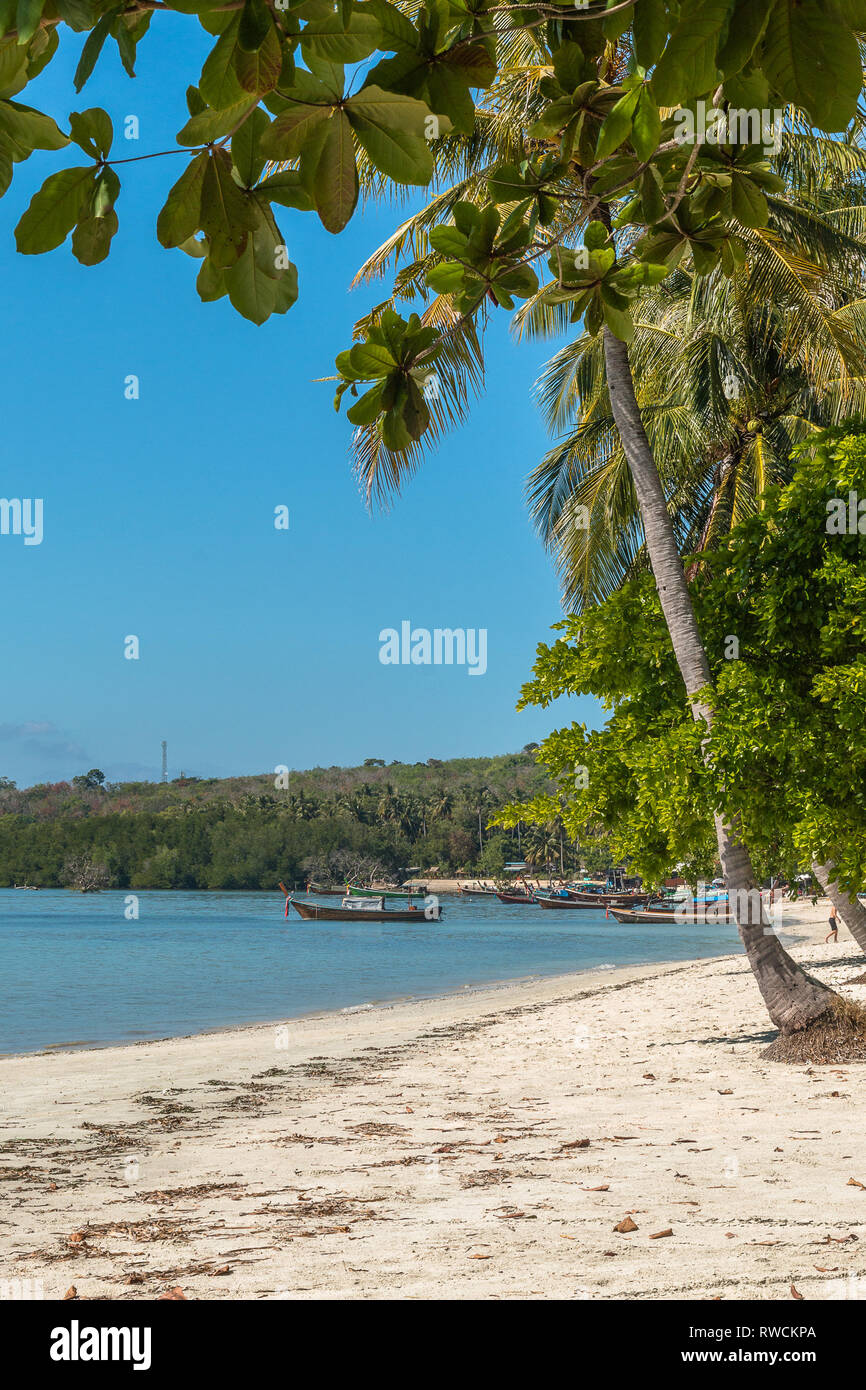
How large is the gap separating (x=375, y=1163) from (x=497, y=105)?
1142 cm

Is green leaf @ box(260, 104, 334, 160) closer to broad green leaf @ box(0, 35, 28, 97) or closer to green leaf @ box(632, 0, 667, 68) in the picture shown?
broad green leaf @ box(0, 35, 28, 97)

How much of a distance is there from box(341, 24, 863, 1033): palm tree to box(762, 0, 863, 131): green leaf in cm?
780

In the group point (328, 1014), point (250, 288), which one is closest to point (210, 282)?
point (250, 288)

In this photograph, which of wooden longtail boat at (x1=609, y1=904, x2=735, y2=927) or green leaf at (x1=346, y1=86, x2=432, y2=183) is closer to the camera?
green leaf at (x1=346, y1=86, x2=432, y2=183)

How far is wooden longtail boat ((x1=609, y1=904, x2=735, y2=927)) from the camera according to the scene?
81125 mm

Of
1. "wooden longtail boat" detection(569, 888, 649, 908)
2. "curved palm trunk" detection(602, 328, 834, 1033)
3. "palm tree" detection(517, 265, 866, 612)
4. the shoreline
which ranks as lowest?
"wooden longtail boat" detection(569, 888, 649, 908)

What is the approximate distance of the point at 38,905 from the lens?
106 metres

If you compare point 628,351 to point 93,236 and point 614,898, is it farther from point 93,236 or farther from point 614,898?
point 614,898

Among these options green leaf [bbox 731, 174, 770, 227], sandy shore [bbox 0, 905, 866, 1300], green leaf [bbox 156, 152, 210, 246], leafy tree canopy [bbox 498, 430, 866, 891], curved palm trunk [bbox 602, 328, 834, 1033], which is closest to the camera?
green leaf [bbox 156, 152, 210, 246]

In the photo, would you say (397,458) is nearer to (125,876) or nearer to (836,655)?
(836,655)

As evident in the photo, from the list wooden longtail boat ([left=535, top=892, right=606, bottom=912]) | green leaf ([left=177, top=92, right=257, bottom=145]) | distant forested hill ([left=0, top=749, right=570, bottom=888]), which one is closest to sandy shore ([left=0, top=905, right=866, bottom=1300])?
green leaf ([left=177, top=92, right=257, bottom=145])

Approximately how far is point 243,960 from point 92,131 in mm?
47281

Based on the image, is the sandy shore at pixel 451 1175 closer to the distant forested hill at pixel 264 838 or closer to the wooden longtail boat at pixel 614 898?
the wooden longtail boat at pixel 614 898

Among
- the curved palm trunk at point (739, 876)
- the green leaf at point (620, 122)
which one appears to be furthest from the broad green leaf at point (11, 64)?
the curved palm trunk at point (739, 876)
